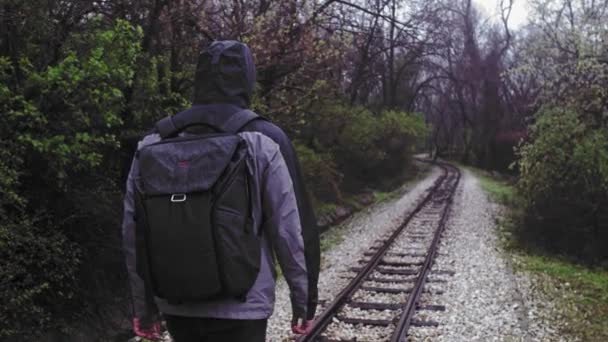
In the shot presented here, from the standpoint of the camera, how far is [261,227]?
2.54 m

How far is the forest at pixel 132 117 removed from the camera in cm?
538

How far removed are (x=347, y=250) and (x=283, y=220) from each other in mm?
9921

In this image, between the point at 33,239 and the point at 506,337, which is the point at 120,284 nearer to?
the point at 33,239

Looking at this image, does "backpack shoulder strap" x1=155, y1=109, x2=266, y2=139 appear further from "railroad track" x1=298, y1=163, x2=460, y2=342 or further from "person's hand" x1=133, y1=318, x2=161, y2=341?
"railroad track" x1=298, y1=163, x2=460, y2=342

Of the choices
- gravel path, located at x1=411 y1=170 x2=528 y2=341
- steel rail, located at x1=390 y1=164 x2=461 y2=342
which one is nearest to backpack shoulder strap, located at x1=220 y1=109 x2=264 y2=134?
steel rail, located at x1=390 y1=164 x2=461 y2=342

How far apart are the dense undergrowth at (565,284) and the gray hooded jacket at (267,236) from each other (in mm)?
5520

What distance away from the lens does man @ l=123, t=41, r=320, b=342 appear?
243 cm

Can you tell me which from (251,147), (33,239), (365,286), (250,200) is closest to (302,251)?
(250,200)

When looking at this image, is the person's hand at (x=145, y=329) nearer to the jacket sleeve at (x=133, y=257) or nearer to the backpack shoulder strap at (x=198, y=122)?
the jacket sleeve at (x=133, y=257)

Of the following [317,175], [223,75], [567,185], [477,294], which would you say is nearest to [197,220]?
[223,75]

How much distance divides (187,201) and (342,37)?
11.7m

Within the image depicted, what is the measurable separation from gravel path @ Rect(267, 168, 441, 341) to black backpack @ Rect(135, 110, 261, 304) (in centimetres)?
434

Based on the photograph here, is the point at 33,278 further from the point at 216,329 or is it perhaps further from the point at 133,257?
the point at 216,329

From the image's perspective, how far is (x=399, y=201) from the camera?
2241 centimetres
